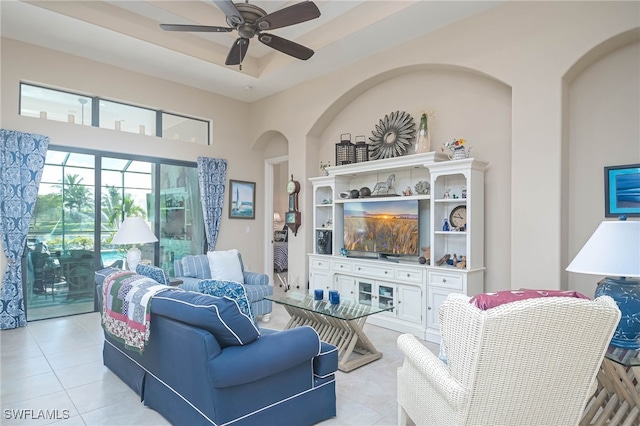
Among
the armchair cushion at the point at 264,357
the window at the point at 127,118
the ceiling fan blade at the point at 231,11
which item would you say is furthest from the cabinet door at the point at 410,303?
the window at the point at 127,118

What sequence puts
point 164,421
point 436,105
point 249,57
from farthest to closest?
point 249,57
point 436,105
point 164,421

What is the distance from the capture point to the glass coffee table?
3193 mm

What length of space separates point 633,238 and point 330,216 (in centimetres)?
417

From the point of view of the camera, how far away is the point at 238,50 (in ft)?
12.5

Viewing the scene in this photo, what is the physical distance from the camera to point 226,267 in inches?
186

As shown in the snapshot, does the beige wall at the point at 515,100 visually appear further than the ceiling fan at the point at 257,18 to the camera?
Yes

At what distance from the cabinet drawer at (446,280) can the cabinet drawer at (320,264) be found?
5.51ft

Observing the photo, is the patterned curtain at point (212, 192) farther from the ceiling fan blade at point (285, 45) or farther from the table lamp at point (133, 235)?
the ceiling fan blade at point (285, 45)

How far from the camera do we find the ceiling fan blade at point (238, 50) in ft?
11.8

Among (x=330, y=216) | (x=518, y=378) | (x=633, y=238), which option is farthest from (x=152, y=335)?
(x=330, y=216)

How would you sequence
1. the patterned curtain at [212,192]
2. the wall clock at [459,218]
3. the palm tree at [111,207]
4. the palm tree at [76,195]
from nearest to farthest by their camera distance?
the wall clock at [459,218]
the palm tree at [76,195]
the palm tree at [111,207]
the patterned curtain at [212,192]

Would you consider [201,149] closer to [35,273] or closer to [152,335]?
[35,273]

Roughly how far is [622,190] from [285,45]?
3386mm

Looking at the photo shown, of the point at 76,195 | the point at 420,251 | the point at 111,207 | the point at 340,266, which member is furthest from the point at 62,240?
the point at 420,251
